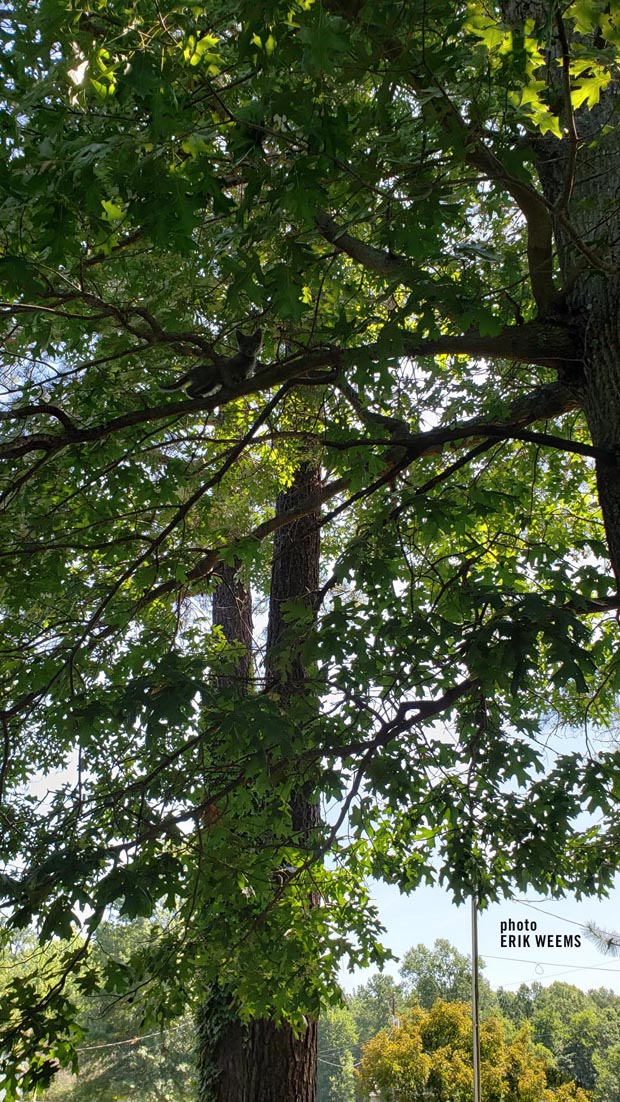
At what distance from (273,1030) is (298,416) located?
3.82 meters

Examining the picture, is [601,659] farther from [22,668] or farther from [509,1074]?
[509,1074]

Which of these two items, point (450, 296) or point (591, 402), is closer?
point (450, 296)

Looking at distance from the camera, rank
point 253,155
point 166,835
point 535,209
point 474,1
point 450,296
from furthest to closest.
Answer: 1. point 166,835
2. point 535,209
3. point 450,296
4. point 474,1
5. point 253,155

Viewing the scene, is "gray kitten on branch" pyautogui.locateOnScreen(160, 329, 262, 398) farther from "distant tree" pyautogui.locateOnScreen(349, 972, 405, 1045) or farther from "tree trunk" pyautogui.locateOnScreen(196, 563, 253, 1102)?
"distant tree" pyautogui.locateOnScreen(349, 972, 405, 1045)

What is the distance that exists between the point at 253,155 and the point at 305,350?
1.07m

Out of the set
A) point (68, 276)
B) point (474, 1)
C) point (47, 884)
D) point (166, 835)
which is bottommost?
point (47, 884)

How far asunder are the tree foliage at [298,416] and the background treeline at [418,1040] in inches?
335

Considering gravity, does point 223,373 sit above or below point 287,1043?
above

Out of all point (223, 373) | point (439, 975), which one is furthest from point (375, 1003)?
point (223, 373)

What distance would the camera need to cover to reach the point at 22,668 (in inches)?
148

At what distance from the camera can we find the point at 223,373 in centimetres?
317

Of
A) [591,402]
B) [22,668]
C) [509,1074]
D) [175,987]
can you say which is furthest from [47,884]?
[509,1074]

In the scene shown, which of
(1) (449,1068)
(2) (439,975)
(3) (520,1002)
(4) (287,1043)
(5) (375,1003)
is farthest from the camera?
(5) (375,1003)

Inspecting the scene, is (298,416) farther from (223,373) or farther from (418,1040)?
(418,1040)
